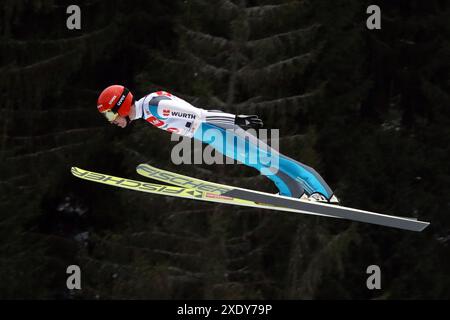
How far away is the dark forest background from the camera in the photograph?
16.5 metres

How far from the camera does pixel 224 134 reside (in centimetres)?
906

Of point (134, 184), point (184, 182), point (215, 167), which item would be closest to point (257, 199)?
point (184, 182)

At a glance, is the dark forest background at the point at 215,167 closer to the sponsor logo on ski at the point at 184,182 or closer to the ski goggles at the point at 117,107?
A: the sponsor logo on ski at the point at 184,182

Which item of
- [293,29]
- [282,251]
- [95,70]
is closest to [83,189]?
[95,70]

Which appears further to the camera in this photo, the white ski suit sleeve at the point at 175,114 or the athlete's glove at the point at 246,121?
the white ski suit sleeve at the point at 175,114

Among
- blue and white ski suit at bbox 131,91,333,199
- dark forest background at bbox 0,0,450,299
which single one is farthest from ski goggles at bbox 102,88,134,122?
dark forest background at bbox 0,0,450,299

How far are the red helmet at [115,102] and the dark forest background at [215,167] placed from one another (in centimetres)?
677

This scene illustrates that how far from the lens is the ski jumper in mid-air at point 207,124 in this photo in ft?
29.0

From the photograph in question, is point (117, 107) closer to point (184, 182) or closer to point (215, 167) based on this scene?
point (184, 182)

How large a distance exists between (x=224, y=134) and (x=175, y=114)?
1.77 ft

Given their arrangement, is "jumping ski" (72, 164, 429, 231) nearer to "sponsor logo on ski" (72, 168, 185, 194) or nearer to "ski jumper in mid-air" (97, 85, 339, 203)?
"sponsor logo on ski" (72, 168, 185, 194)

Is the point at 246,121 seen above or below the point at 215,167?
above

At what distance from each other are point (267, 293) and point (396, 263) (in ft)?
9.27

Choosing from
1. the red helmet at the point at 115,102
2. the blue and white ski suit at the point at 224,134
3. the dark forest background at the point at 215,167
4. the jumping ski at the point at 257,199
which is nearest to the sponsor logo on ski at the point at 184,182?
the jumping ski at the point at 257,199
